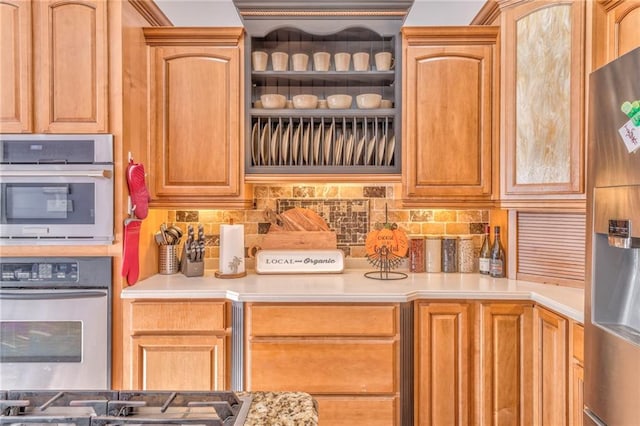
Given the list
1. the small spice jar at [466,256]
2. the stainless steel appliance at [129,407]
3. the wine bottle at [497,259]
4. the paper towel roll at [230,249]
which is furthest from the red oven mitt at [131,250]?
the wine bottle at [497,259]

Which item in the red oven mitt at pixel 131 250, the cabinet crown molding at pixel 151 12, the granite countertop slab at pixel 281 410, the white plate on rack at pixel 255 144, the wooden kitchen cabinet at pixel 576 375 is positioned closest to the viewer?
the granite countertop slab at pixel 281 410

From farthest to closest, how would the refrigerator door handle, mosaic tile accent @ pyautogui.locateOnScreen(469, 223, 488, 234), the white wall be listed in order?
mosaic tile accent @ pyautogui.locateOnScreen(469, 223, 488, 234) < the white wall < the refrigerator door handle

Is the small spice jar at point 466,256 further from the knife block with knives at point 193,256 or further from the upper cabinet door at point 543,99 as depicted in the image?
the knife block with knives at point 193,256

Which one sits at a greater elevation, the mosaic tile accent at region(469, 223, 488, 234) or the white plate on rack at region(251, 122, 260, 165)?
the white plate on rack at region(251, 122, 260, 165)

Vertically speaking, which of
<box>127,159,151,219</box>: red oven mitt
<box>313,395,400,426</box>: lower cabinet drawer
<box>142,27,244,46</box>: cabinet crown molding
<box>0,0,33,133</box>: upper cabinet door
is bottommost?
<box>313,395,400,426</box>: lower cabinet drawer

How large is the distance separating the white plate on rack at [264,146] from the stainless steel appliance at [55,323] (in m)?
0.98

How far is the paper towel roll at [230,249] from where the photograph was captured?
7.66ft

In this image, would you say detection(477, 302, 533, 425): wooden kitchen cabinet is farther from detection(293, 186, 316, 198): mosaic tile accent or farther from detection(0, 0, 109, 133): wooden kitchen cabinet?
detection(0, 0, 109, 133): wooden kitchen cabinet

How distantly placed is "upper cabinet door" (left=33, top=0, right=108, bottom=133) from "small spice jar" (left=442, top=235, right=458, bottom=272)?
2035 millimetres

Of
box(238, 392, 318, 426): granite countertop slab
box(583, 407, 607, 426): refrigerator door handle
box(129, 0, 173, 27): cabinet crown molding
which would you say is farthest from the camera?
box(129, 0, 173, 27): cabinet crown molding

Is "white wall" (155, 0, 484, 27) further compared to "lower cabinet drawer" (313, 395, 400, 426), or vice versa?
"white wall" (155, 0, 484, 27)

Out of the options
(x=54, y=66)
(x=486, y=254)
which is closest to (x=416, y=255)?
(x=486, y=254)

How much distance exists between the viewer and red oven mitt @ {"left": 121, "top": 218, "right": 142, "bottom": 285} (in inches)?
81.2

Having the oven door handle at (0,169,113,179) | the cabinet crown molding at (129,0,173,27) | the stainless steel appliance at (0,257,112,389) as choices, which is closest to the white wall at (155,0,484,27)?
the cabinet crown molding at (129,0,173,27)
